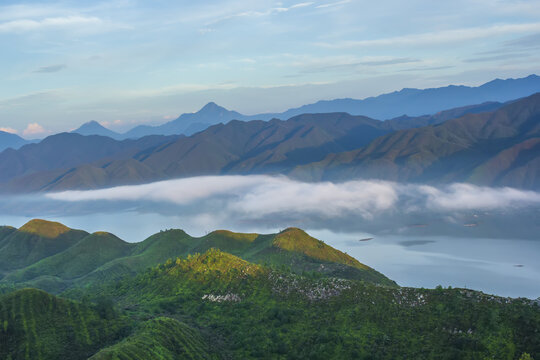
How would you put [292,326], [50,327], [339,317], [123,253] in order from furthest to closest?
[123,253] < [292,326] < [339,317] < [50,327]

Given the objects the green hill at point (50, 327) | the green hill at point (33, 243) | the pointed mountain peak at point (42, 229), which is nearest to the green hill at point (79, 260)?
the green hill at point (33, 243)

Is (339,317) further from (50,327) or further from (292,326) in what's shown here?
(50,327)

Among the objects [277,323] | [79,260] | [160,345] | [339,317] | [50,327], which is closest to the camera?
[160,345]

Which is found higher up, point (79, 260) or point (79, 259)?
point (79, 259)

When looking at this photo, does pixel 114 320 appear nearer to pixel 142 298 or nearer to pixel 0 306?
pixel 0 306

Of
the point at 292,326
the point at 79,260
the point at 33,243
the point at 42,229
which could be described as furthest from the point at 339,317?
the point at 42,229

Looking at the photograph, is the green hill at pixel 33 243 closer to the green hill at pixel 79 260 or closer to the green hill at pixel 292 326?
the green hill at pixel 79 260

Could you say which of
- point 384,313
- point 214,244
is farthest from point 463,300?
point 214,244
